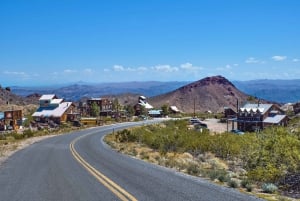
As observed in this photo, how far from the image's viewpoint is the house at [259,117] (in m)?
81.9

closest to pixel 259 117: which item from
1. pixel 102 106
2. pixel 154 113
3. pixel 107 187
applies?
pixel 154 113

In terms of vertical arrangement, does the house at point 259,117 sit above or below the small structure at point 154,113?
above

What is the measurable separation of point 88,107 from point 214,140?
8344cm

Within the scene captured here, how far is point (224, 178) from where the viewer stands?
16000 millimetres

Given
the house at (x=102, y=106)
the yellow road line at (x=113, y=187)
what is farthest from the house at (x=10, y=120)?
the yellow road line at (x=113, y=187)

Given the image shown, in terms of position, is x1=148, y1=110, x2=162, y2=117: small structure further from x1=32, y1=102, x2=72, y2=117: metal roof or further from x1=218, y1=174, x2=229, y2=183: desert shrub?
x1=218, y1=174, x2=229, y2=183: desert shrub

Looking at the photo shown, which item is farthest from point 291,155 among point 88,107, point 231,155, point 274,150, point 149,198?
point 88,107

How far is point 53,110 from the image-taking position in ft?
308

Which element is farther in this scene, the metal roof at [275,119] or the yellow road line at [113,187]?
the metal roof at [275,119]

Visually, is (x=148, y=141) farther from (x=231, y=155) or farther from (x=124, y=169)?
(x=124, y=169)

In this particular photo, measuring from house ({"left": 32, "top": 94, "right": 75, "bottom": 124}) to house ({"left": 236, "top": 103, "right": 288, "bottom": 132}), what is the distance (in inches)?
1501

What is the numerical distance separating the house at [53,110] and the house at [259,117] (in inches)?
1501

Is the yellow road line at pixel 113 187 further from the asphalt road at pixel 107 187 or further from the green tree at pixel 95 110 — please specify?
the green tree at pixel 95 110

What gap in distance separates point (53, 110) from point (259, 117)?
146 feet
